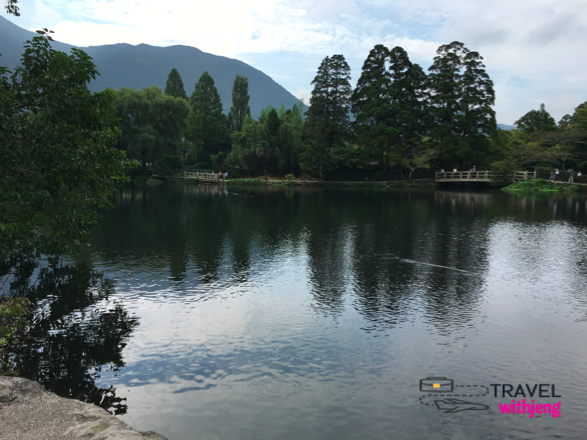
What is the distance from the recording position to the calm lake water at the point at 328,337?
708cm

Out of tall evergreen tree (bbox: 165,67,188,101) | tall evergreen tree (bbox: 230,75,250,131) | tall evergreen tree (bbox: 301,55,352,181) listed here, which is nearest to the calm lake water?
tall evergreen tree (bbox: 301,55,352,181)

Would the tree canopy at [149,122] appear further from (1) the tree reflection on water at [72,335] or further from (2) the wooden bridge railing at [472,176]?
(1) the tree reflection on water at [72,335]

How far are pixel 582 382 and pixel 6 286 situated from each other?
15095 mm

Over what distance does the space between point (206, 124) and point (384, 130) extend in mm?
37713

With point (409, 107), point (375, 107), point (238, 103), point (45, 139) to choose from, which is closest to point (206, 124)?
point (238, 103)

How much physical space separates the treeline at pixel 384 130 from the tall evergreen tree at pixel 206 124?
9.44 metres

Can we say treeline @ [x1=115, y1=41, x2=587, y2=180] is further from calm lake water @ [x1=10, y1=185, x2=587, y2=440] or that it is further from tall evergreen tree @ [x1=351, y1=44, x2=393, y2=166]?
calm lake water @ [x1=10, y1=185, x2=587, y2=440]

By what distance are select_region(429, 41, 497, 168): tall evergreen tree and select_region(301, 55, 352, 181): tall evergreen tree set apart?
1481 centimetres

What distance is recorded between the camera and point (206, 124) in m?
85.3

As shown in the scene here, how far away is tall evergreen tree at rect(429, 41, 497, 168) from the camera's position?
62.9 meters

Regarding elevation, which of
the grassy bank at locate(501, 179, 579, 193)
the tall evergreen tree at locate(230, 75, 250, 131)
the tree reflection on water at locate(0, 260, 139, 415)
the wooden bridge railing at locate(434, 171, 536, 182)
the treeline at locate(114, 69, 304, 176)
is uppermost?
the tall evergreen tree at locate(230, 75, 250, 131)

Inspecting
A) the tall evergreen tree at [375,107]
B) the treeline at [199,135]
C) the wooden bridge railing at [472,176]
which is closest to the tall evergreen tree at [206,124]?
the treeline at [199,135]

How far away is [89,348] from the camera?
9180mm

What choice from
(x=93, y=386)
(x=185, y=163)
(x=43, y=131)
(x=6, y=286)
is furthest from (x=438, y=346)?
→ (x=185, y=163)
